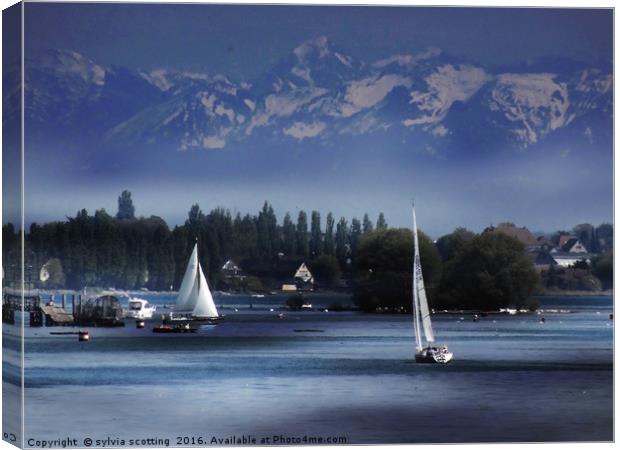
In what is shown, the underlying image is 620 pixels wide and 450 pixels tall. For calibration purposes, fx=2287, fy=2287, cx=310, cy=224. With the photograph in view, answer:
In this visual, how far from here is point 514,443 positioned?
3650 cm

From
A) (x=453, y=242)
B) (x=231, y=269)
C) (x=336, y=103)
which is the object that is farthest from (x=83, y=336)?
(x=453, y=242)

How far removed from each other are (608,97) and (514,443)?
19.8ft

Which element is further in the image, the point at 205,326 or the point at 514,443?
the point at 205,326

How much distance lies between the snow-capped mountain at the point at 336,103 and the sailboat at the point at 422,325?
2926mm

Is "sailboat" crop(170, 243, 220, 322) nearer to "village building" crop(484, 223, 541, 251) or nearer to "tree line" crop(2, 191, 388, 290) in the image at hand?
"tree line" crop(2, 191, 388, 290)

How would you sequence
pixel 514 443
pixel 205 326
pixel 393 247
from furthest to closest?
pixel 205 326 < pixel 393 247 < pixel 514 443

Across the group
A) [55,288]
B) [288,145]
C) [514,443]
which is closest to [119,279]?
[55,288]

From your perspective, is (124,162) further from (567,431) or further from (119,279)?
(567,431)

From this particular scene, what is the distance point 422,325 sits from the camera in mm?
40312

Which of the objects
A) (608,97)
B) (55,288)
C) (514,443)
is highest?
(608,97)

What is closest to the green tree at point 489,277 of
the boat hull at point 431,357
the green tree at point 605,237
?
the boat hull at point 431,357

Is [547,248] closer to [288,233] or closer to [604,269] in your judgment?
[604,269]

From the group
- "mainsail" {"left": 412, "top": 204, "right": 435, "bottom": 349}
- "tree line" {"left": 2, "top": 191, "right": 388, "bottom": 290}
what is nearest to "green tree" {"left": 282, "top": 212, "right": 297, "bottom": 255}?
"tree line" {"left": 2, "top": 191, "right": 388, "bottom": 290}

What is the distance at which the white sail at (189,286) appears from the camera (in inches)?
1559
